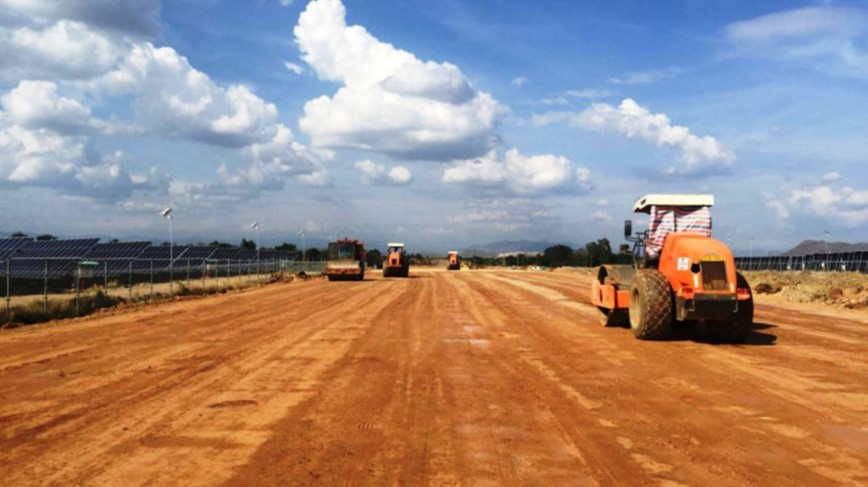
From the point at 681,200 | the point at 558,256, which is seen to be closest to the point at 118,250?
the point at 681,200

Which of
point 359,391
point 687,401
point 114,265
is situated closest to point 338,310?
point 359,391

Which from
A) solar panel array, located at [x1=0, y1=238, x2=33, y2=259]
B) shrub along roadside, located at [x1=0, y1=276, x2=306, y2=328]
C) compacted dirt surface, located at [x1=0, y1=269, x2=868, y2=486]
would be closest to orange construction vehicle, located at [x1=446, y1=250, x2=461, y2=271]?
solar panel array, located at [x1=0, y1=238, x2=33, y2=259]

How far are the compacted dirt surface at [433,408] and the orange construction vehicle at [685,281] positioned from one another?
1.82ft

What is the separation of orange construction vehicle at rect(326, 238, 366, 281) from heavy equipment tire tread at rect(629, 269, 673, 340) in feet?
107

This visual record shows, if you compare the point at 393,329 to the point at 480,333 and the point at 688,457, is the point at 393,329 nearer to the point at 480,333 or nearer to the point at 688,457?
the point at 480,333

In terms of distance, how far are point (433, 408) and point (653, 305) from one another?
6.56 meters

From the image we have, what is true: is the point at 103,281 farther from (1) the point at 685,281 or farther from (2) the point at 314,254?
(2) the point at 314,254

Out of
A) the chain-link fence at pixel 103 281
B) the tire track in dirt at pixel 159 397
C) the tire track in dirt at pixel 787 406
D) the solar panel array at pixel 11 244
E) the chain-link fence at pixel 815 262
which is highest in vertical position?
the solar panel array at pixel 11 244

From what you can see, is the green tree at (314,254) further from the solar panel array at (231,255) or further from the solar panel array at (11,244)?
the solar panel array at (11,244)

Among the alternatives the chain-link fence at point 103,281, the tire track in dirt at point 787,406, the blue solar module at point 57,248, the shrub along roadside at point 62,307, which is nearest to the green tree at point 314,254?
the chain-link fence at point 103,281

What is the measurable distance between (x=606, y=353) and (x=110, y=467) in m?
8.62

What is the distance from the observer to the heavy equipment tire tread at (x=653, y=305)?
1288 cm

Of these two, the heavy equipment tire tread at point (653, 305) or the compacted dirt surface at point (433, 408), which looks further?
the heavy equipment tire tread at point (653, 305)

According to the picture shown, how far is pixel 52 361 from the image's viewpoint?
451 inches
